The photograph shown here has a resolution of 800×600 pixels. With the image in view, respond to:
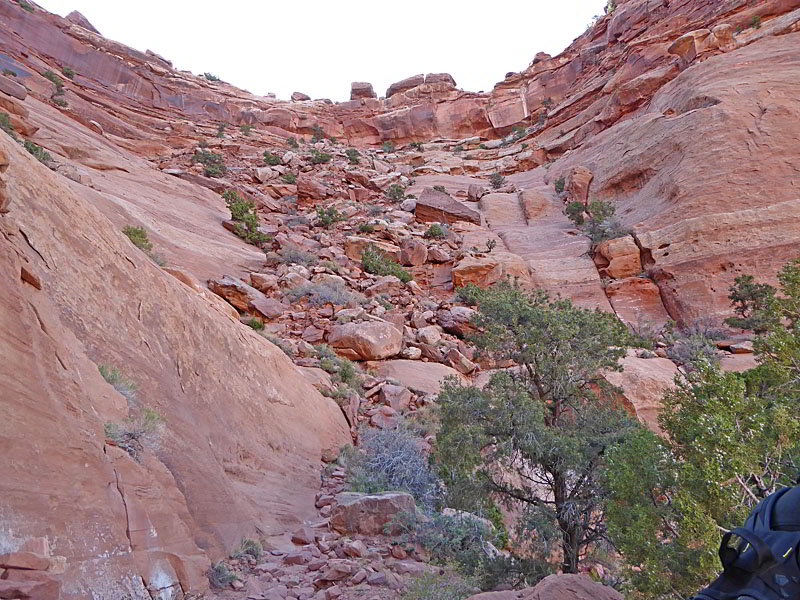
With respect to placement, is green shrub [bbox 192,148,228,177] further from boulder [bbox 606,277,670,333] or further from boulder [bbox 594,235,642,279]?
boulder [bbox 606,277,670,333]

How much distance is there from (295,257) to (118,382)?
12.9m

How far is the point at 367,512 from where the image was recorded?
6.27m

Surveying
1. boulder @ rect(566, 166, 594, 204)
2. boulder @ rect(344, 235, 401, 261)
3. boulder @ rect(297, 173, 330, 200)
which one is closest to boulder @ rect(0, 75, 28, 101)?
boulder @ rect(297, 173, 330, 200)

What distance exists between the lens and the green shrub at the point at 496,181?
117 ft

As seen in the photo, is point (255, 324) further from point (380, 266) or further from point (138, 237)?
point (380, 266)

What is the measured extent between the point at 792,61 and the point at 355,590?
29.2m

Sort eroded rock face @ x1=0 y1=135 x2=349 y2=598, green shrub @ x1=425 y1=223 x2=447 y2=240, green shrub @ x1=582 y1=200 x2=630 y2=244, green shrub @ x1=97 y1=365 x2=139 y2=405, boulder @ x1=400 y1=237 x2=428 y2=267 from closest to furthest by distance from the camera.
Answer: eroded rock face @ x1=0 y1=135 x2=349 y2=598 → green shrub @ x1=97 y1=365 x2=139 y2=405 → boulder @ x1=400 y1=237 x2=428 y2=267 → green shrub @ x1=582 y1=200 x2=630 y2=244 → green shrub @ x1=425 y1=223 x2=447 y2=240

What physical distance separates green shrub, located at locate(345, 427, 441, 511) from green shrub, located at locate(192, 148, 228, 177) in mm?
24617

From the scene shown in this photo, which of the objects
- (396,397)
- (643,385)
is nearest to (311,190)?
(396,397)

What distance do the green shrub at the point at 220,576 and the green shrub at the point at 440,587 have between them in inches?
67.7

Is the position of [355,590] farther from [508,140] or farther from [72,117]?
[508,140]

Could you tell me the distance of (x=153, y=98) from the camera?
41875mm

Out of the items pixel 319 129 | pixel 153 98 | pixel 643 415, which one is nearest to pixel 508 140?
pixel 319 129

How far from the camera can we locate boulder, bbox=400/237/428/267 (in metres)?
21.5
